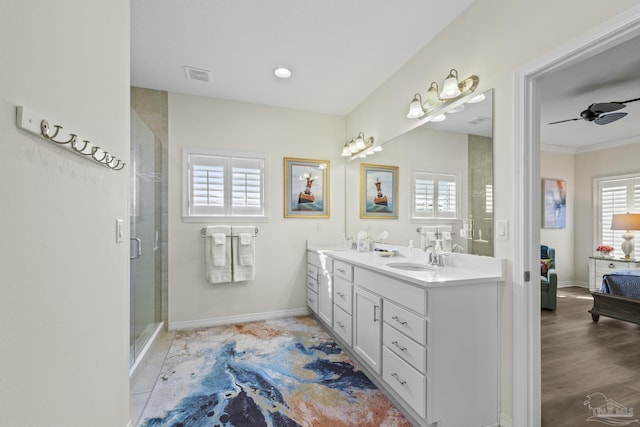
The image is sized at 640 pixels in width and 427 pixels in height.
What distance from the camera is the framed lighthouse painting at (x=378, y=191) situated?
9.62 feet

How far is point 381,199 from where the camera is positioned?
122 inches

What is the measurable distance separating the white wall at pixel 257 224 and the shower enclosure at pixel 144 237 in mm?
149

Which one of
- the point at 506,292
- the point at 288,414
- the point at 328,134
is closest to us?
the point at 506,292

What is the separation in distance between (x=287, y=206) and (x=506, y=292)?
2434 mm

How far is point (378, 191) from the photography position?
Result: 3145 mm

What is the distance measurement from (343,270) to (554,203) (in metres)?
4.56

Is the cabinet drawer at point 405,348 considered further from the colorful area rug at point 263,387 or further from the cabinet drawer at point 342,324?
the cabinet drawer at point 342,324

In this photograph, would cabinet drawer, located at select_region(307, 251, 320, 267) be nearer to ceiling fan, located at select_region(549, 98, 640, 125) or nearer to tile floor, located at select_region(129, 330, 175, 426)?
tile floor, located at select_region(129, 330, 175, 426)

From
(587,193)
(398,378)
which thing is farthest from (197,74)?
(587,193)

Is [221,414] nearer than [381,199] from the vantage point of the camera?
Yes

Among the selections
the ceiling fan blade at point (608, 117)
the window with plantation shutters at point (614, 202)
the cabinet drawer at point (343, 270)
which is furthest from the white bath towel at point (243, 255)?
the window with plantation shutters at point (614, 202)

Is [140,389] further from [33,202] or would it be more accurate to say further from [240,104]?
[240,104]

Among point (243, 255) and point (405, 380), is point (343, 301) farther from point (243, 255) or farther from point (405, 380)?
point (243, 255)

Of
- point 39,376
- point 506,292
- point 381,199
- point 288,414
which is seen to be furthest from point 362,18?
point 288,414
